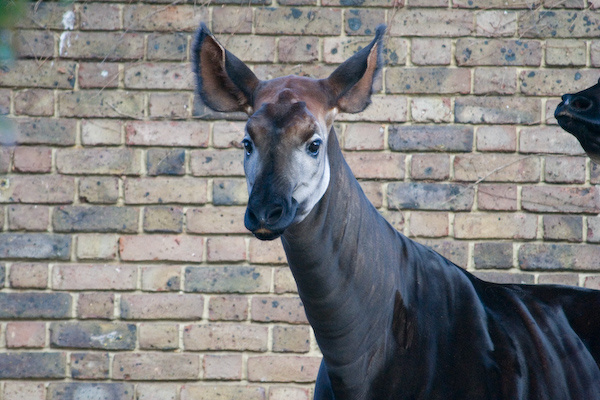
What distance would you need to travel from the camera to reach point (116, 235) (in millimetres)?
2506

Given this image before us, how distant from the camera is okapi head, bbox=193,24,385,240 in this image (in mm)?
1229

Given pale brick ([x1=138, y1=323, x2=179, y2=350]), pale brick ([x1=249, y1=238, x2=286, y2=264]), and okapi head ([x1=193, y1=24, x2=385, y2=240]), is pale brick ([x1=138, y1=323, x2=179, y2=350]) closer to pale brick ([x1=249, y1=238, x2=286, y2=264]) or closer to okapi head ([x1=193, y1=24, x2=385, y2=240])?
pale brick ([x1=249, y1=238, x2=286, y2=264])

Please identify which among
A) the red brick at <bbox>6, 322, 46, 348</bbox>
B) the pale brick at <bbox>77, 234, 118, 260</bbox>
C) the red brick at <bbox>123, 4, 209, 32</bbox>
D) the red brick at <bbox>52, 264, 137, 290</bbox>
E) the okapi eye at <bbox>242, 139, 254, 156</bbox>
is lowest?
the red brick at <bbox>6, 322, 46, 348</bbox>

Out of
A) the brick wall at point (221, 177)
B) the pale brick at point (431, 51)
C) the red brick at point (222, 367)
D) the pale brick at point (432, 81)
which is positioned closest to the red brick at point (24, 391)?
the brick wall at point (221, 177)

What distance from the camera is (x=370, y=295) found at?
146 cm

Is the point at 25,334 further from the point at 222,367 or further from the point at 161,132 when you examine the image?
the point at 161,132

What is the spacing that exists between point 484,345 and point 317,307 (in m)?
0.41

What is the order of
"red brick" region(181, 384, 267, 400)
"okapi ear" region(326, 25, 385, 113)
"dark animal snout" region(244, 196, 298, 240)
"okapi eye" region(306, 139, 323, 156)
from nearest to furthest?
"dark animal snout" region(244, 196, 298, 240) → "okapi eye" region(306, 139, 323, 156) → "okapi ear" region(326, 25, 385, 113) → "red brick" region(181, 384, 267, 400)

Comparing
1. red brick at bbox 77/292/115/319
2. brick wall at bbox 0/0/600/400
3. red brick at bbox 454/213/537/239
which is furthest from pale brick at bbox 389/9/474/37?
red brick at bbox 77/292/115/319

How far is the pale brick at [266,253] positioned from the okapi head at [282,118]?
1014mm

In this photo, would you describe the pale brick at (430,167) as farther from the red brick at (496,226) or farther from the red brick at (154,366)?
the red brick at (154,366)

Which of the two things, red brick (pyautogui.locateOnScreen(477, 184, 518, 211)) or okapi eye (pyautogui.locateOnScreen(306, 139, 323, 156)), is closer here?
okapi eye (pyautogui.locateOnScreen(306, 139, 323, 156))

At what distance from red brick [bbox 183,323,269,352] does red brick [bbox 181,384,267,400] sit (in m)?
0.15

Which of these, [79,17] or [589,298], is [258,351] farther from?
[79,17]
